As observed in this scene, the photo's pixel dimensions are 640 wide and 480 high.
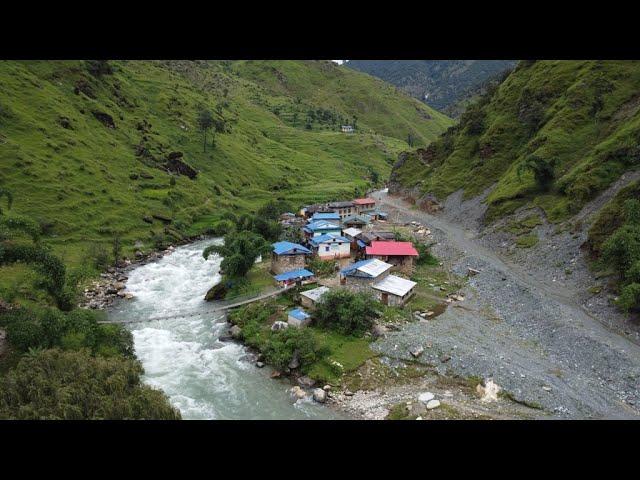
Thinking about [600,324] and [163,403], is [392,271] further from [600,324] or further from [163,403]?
[163,403]

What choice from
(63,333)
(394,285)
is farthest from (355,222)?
(63,333)

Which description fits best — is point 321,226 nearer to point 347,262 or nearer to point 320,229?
point 320,229

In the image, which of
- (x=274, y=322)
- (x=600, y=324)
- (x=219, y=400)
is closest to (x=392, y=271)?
(x=274, y=322)

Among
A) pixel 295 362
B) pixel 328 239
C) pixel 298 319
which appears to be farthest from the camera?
pixel 328 239

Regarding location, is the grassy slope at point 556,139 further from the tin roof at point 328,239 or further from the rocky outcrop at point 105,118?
the rocky outcrop at point 105,118

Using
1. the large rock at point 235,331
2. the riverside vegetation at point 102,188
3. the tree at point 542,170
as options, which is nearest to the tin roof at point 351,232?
the tree at point 542,170

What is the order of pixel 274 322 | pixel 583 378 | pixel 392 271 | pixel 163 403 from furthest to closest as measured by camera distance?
1. pixel 392 271
2. pixel 274 322
3. pixel 583 378
4. pixel 163 403

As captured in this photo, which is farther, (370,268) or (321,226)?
(321,226)
